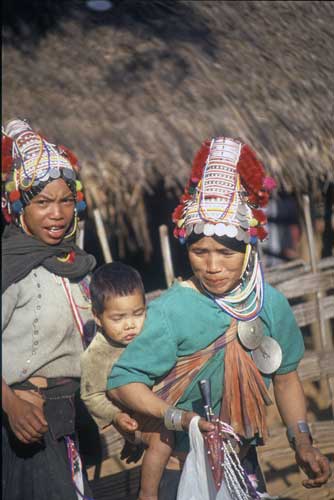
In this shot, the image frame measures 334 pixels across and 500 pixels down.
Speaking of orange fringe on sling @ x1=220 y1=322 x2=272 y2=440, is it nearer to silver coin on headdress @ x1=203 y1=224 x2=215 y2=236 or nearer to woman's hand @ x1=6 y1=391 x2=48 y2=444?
silver coin on headdress @ x1=203 y1=224 x2=215 y2=236

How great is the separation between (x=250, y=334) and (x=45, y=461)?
2.85 feet

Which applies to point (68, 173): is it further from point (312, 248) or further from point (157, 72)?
point (312, 248)

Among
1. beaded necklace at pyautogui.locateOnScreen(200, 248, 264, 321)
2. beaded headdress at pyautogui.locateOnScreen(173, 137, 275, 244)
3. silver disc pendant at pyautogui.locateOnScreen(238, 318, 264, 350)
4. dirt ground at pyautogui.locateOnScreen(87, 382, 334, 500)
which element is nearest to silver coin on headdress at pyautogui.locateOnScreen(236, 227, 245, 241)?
beaded headdress at pyautogui.locateOnScreen(173, 137, 275, 244)

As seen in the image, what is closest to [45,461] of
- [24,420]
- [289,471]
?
[24,420]

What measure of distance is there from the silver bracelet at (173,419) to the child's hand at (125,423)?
0.14m

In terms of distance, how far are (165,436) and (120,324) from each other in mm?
411

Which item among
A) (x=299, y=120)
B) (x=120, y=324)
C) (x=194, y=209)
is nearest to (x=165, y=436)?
(x=120, y=324)

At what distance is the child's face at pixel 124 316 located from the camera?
2.23 meters

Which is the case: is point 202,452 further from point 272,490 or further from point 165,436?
point 272,490

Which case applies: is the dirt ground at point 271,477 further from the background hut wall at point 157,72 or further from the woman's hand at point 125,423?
the background hut wall at point 157,72

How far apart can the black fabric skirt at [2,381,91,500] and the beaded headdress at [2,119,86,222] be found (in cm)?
68

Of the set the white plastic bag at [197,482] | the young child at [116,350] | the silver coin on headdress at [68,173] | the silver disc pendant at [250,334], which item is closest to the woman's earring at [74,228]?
the silver coin on headdress at [68,173]

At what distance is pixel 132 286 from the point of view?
2250 mm

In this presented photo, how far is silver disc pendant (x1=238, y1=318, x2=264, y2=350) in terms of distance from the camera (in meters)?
2.28
